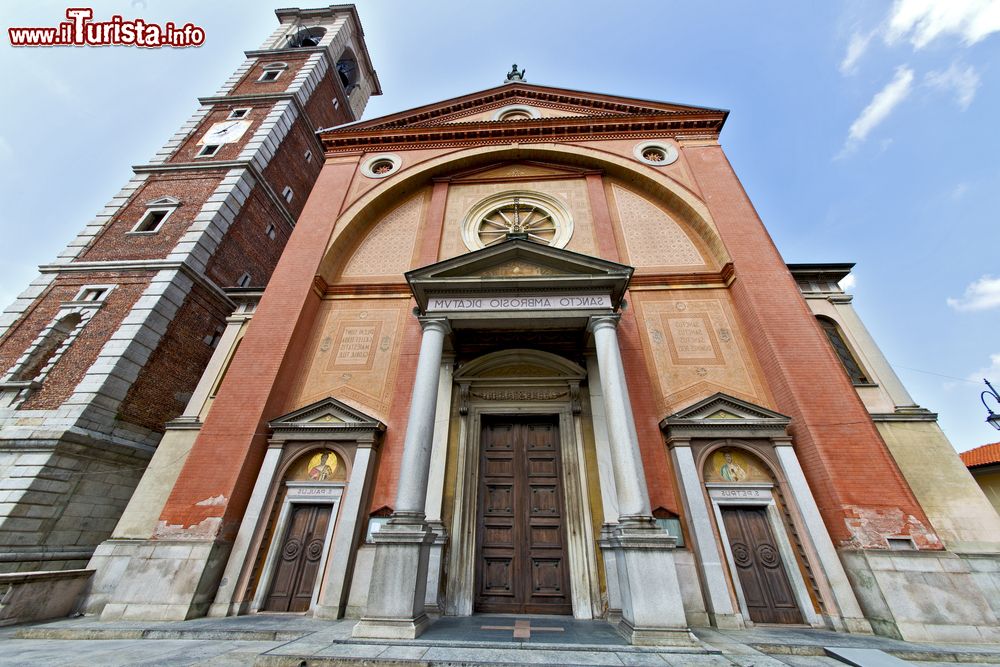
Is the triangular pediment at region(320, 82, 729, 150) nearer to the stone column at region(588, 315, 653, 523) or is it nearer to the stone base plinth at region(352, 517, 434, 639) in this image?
the stone column at region(588, 315, 653, 523)

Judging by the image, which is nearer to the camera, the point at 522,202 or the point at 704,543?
the point at 704,543

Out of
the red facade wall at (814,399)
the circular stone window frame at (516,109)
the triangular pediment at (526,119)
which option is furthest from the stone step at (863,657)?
the circular stone window frame at (516,109)

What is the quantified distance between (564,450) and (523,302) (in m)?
3.23

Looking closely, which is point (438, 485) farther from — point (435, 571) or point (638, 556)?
point (638, 556)

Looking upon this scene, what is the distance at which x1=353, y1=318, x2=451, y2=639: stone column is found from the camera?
214 inches

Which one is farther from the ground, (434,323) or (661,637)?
(434,323)

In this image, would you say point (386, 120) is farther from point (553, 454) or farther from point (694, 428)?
point (694, 428)

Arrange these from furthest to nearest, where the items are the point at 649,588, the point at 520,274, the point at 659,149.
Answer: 1. the point at 659,149
2. the point at 520,274
3. the point at 649,588

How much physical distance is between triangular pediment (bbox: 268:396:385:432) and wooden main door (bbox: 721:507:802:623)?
7098 mm

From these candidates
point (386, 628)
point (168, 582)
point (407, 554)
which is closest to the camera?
point (386, 628)

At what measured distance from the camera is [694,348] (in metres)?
9.41

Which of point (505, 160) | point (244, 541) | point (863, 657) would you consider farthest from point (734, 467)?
point (505, 160)

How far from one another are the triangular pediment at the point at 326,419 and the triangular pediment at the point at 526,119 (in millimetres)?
9325

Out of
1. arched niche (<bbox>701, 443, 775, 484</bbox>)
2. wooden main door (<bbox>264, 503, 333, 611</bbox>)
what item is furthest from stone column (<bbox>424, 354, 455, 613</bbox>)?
arched niche (<bbox>701, 443, 775, 484</bbox>)
